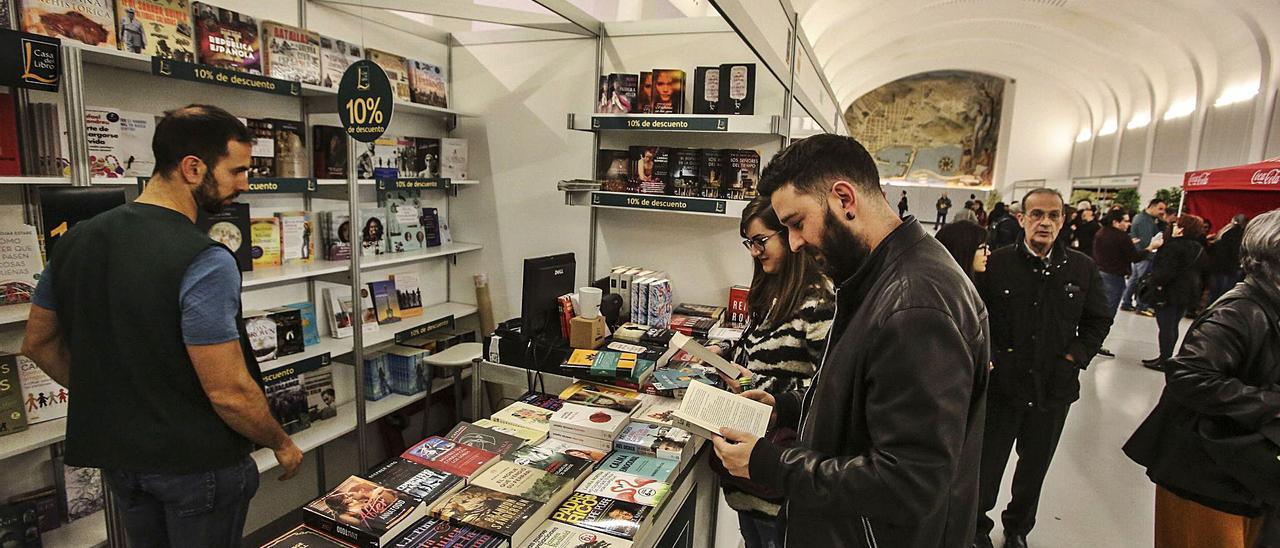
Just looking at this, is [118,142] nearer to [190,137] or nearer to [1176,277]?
[190,137]

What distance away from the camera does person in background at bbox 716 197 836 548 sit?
191 centimetres

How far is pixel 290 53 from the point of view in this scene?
3.13m

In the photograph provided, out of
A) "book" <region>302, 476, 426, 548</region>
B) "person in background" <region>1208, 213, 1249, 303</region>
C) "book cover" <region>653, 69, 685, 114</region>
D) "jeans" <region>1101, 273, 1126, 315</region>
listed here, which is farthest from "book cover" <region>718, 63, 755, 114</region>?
"person in background" <region>1208, 213, 1249, 303</region>

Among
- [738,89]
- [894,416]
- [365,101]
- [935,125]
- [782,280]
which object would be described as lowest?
[894,416]

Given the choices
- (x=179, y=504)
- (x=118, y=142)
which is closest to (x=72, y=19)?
(x=118, y=142)

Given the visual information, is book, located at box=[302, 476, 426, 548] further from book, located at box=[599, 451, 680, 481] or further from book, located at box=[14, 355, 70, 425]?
book, located at box=[14, 355, 70, 425]

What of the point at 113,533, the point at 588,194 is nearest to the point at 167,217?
the point at 113,533

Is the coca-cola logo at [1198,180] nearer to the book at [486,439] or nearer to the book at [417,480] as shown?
the book at [486,439]

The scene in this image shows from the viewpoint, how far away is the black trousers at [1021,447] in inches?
109

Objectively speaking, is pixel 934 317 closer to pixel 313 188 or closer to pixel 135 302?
pixel 135 302

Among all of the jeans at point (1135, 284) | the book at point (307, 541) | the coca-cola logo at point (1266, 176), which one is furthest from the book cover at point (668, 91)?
the jeans at point (1135, 284)

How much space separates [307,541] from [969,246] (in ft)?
10.3

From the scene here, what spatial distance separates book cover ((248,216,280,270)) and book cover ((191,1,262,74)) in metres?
0.76

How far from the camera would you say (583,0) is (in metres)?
4.12
